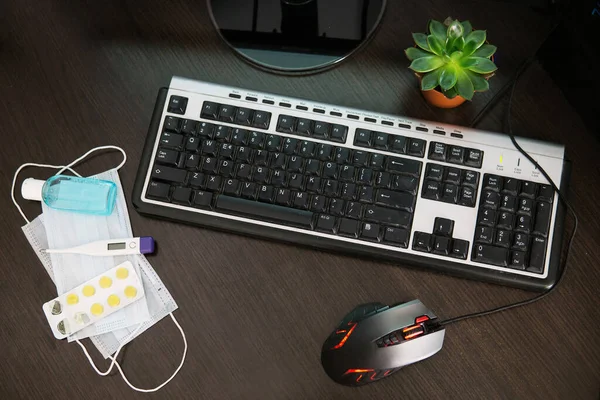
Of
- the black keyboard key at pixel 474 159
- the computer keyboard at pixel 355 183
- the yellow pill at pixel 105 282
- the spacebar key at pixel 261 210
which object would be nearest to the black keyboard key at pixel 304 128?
the computer keyboard at pixel 355 183

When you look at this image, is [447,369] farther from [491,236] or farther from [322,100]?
[322,100]

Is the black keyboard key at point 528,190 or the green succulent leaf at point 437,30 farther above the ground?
the green succulent leaf at point 437,30

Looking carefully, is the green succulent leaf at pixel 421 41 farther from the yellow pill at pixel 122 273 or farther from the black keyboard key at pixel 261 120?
the yellow pill at pixel 122 273

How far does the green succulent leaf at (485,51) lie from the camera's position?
0.71m

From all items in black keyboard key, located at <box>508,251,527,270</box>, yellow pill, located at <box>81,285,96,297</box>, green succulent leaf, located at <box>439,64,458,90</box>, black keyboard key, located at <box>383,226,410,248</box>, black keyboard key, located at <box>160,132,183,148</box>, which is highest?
green succulent leaf, located at <box>439,64,458,90</box>

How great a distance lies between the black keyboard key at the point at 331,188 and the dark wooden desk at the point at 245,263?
8 cm

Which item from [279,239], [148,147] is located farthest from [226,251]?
[148,147]

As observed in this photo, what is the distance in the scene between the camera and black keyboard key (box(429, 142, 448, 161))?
29.2 inches

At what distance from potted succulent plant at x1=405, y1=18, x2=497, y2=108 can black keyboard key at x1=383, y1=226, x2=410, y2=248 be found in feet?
0.59

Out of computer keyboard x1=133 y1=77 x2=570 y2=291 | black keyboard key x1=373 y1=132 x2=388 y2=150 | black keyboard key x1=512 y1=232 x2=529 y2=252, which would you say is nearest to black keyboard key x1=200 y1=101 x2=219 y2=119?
computer keyboard x1=133 y1=77 x2=570 y2=291

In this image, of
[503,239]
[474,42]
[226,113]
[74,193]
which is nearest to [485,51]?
[474,42]

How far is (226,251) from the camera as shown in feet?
2.48

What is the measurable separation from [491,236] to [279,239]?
27 centimetres

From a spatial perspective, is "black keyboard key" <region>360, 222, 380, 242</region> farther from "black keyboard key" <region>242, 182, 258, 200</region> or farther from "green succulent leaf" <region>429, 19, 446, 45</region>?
"green succulent leaf" <region>429, 19, 446, 45</region>
